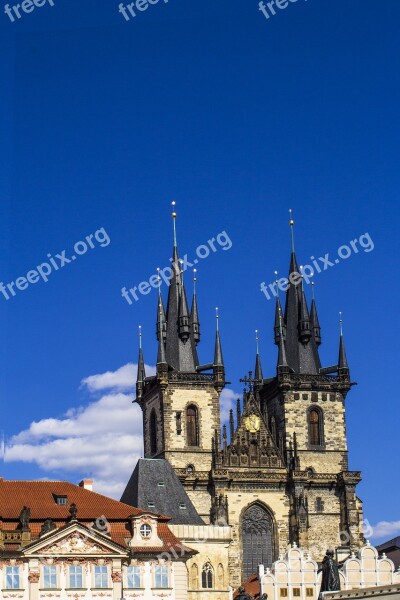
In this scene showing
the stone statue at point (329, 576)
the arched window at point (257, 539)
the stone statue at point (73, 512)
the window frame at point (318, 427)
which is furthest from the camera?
the window frame at point (318, 427)

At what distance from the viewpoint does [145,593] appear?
55.0m

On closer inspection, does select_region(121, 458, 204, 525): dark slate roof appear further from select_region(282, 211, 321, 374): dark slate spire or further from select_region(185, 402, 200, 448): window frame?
select_region(282, 211, 321, 374): dark slate spire

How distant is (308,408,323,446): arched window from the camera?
8550 cm

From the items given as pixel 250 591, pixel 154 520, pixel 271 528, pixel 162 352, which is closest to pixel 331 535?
pixel 271 528

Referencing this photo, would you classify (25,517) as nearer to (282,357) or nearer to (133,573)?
(133,573)

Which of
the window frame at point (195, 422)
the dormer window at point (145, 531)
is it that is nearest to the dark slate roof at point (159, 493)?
the dormer window at point (145, 531)

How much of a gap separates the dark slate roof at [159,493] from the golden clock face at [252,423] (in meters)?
12.5

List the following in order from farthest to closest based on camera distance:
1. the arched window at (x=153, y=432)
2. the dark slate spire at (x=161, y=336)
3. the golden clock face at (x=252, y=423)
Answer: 1. the arched window at (x=153, y=432)
2. the dark slate spire at (x=161, y=336)
3. the golden clock face at (x=252, y=423)

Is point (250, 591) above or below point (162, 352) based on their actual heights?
below

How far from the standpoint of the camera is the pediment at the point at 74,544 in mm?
54125

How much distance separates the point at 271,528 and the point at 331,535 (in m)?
3.94

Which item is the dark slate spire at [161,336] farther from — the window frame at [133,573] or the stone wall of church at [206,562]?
the window frame at [133,573]

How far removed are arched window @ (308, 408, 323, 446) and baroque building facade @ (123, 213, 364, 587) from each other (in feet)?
0.22

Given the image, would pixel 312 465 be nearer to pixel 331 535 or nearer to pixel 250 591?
pixel 331 535
